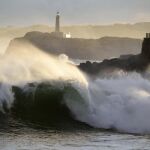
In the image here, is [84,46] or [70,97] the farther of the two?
[84,46]

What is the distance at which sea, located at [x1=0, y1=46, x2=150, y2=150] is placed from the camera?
523 inches

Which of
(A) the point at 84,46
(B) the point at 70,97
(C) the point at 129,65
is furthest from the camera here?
(A) the point at 84,46

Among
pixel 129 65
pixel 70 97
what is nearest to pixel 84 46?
pixel 129 65

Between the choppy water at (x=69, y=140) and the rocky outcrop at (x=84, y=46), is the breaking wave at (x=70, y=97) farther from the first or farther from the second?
the rocky outcrop at (x=84, y=46)

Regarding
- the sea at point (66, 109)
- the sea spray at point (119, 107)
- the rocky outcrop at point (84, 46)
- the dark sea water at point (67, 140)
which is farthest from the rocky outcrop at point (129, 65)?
the rocky outcrop at point (84, 46)

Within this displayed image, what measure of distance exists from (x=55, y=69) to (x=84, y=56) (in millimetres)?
93048

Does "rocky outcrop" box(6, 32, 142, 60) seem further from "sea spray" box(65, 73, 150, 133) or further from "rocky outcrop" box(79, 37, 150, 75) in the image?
"sea spray" box(65, 73, 150, 133)

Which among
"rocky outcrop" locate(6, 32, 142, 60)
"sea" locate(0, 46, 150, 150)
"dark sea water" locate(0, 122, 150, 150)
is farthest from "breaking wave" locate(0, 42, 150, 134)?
"rocky outcrop" locate(6, 32, 142, 60)

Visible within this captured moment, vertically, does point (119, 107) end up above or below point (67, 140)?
above

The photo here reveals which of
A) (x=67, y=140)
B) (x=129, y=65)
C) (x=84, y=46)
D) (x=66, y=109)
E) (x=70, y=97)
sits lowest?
(x=67, y=140)

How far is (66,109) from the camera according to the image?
1703 cm

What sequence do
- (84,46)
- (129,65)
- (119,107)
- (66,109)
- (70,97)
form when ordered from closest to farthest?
1. (119,107)
2. (66,109)
3. (70,97)
4. (129,65)
5. (84,46)

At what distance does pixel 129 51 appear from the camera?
343ft

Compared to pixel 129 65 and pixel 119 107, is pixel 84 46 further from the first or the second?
pixel 119 107
